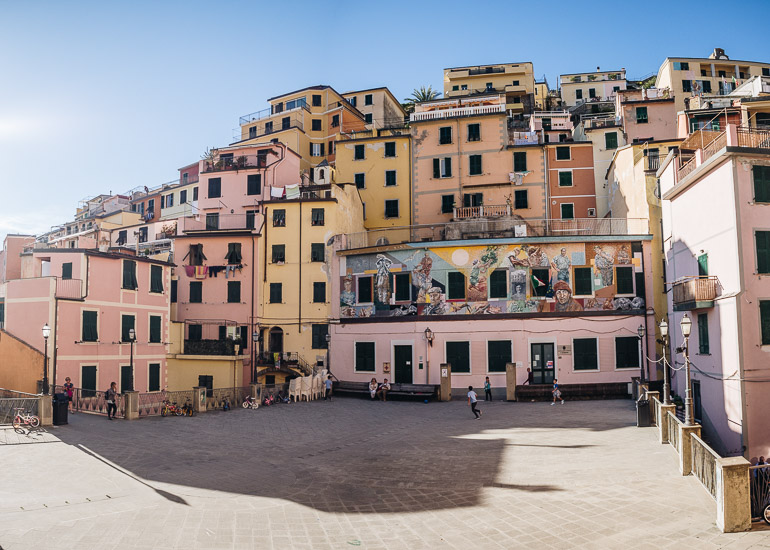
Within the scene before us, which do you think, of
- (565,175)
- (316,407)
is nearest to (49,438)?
(316,407)

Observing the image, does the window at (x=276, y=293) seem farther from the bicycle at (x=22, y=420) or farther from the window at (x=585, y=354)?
the bicycle at (x=22, y=420)

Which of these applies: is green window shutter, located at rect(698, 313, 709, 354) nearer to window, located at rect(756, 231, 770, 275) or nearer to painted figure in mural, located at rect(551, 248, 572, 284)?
window, located at rect(756, 231, 770, 275)

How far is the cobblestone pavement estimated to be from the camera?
10.3 m

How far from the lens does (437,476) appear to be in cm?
1441

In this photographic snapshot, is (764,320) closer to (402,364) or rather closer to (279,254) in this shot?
(402,364)

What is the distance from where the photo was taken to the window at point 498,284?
108ft

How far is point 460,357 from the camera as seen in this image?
32.8 meters

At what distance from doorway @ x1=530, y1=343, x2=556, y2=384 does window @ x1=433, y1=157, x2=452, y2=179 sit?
18281mm

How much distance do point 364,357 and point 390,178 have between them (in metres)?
17.4

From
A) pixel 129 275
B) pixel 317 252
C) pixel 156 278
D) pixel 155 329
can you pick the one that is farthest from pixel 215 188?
pixel 155 329

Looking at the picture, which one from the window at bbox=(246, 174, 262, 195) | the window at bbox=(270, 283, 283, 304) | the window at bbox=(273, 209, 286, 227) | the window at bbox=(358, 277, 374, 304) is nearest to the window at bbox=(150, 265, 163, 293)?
the window at bbox=(270, 283, 283, 304)

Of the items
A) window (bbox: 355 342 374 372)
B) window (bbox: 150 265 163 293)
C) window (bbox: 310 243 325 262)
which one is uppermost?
window (bbox: 310 243 325 262)

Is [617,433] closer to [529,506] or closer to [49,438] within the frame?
[529,506]

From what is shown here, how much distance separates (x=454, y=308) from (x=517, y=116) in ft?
120
